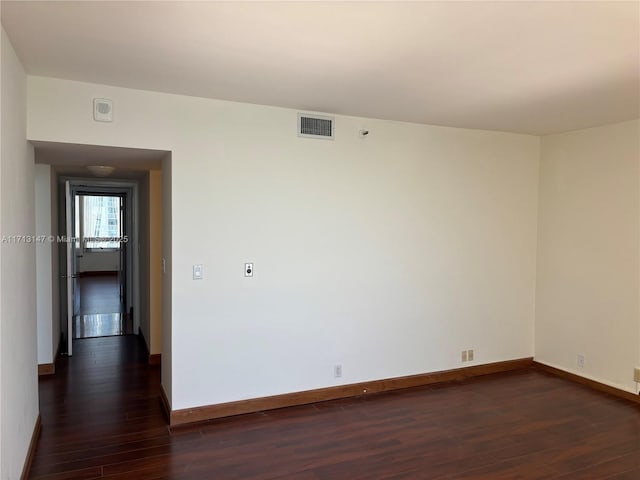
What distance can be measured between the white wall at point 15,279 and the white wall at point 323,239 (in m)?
0.42

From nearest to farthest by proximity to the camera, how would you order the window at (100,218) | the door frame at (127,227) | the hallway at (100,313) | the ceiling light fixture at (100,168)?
1. the ceiling light fixture at (100,168)
2. the door frame at (127,227)
3. the hallway at (100,313)
4. the window at (100,218)

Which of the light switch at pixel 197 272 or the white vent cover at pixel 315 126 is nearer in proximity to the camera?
the light switch at pixel 197 272

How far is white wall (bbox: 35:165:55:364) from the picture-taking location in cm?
454

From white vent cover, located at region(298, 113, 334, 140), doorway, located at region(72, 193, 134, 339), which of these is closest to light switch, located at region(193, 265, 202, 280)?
white vent cover, located at region(298, 113, 334, 140)

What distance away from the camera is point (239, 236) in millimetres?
3629

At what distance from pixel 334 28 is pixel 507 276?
358 centimetres

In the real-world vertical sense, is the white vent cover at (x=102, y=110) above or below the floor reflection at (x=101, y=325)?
above

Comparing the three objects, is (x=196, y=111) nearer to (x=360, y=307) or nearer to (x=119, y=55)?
(x=119, y=55)

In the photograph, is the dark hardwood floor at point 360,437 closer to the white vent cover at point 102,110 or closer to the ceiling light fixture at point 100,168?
the ceiling light fixture at point 100,168

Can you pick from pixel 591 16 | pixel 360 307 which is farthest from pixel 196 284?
pixel 591 16

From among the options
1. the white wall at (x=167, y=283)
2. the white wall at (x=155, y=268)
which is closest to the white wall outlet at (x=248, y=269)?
the white wall at (x=167, y=283)

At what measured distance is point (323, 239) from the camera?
394 cm

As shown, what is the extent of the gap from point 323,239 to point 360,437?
1.61 metres

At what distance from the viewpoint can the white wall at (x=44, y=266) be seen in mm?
4535
